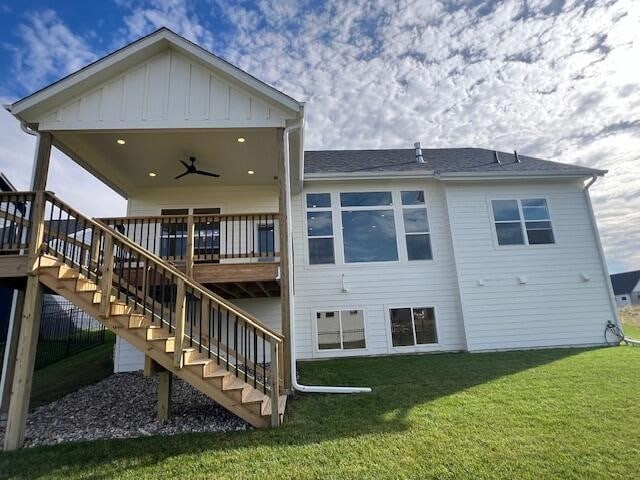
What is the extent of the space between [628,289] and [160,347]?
175 feet

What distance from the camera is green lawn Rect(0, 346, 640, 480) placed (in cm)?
292

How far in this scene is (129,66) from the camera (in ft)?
19.0

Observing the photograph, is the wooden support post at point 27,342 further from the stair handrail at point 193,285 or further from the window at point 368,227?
the window at point 368,227

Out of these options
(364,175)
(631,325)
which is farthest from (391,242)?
(631,325)

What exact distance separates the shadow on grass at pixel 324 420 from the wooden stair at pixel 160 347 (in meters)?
0.33

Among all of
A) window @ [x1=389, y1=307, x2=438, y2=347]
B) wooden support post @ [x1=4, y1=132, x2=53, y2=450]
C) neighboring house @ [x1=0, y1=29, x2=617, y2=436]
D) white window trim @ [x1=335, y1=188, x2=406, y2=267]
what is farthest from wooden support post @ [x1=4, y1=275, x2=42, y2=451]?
window @ [x1=389, y1=307, x2=438, y2=347]

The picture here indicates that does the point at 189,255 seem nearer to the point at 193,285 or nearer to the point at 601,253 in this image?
the point at 193,285

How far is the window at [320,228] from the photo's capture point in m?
8.74

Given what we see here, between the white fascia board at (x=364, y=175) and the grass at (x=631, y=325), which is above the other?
the white fascia board at (x=364, y=175)

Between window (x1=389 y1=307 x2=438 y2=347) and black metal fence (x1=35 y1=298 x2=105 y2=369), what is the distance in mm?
9442

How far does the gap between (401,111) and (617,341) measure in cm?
915

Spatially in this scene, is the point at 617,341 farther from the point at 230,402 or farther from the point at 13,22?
the point at 13,22

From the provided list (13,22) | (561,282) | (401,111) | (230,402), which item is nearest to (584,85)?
(401,111)

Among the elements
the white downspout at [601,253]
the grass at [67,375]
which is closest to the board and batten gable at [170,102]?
the grass at [67,375]
